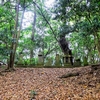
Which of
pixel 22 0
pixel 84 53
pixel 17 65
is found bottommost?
pixel 17 65

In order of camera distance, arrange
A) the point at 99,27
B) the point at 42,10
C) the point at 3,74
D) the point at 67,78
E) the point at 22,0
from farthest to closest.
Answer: the point at 42,10, the point at 22,0, the point at 3,74, the point at 67,78, the point at 99,27

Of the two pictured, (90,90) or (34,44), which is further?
(34,44)

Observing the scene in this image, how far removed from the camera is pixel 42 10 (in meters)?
16.8

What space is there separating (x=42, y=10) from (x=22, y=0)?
4979 mm

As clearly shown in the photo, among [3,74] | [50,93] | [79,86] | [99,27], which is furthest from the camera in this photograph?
[3,74]

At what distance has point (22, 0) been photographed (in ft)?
39.2

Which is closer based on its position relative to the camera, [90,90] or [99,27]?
[90,90]

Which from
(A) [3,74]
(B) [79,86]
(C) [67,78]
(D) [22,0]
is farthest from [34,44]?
(B) [79,86]

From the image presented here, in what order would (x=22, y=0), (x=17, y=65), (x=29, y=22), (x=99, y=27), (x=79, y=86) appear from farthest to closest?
(x=29, y=22) < (x=17, y=65) < (x=22, y=0) < (x=99, y=27) < (x=79, y=86)

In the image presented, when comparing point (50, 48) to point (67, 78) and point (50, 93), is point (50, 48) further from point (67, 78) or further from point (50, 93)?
point (50, 93)

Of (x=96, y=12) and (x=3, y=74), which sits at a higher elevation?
(x=96, y=12)

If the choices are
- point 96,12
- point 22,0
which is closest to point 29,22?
point 22,0

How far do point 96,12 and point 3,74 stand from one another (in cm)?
569

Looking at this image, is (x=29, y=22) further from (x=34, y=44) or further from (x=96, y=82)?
(x=96, y=82)
